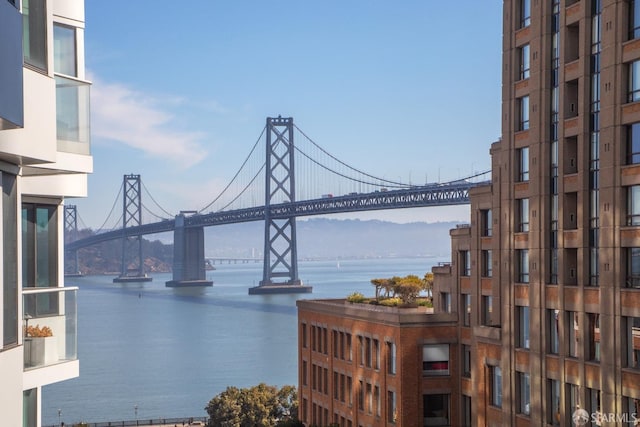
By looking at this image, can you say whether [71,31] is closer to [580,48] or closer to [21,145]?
[21,145]

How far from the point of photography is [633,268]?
2511cm

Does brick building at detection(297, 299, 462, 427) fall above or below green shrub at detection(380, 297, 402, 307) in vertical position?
below

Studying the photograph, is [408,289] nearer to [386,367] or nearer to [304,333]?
[386,367]

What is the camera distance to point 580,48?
2708 cm

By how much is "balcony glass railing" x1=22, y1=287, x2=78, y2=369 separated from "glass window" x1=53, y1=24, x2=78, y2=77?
2018 mm

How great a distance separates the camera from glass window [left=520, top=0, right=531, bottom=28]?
30.5m

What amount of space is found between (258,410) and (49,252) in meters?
46.2

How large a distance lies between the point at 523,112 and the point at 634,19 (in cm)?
601

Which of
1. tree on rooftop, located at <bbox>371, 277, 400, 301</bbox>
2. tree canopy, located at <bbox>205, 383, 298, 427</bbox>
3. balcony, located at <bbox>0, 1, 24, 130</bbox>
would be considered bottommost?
tree canopy, located at <bbox>205, 383, 298, 427</bbox>

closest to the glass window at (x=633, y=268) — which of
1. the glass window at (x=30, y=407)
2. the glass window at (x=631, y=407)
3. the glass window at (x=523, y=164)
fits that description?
the glass window at (x=631, y=407)

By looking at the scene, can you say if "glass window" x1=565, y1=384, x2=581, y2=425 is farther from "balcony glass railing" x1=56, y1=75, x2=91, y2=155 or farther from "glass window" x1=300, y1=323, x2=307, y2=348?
"glass window" x1=300, y1=323, x2=307, y2=348

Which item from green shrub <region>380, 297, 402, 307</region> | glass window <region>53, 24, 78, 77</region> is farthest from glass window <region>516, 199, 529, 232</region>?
glass window <region>53, 24, 78, 77</region>

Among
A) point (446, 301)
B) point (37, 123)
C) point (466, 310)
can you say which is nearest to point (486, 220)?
point (466, 310)

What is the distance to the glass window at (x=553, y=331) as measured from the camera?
28.0 m
